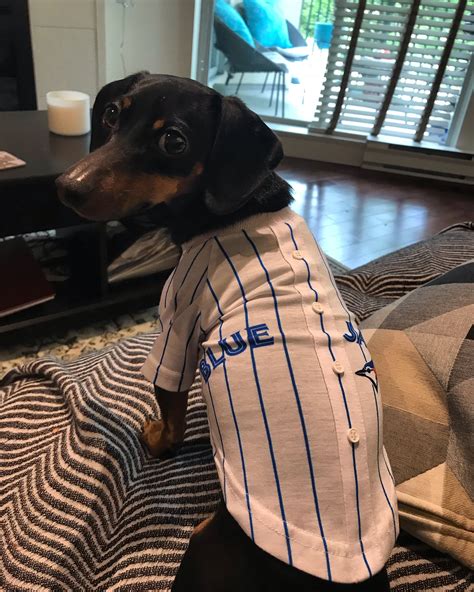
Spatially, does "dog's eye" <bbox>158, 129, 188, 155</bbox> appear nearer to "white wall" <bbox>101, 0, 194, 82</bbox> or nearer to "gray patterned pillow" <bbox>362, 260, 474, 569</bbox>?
"gray patterned pillow" <bbox>362, 260, 474, 569</bbox>

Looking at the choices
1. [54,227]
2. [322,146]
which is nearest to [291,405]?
[54,227]

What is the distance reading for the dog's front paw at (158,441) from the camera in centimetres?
112

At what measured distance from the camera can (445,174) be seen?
3.57 m

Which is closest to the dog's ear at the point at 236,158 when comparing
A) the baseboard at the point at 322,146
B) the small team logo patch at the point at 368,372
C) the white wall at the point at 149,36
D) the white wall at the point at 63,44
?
the small team logo patch at the point at 368,372

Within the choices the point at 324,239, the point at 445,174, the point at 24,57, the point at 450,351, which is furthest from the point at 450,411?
the point at 445,174

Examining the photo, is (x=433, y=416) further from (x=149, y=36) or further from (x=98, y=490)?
(x=149, y=36)

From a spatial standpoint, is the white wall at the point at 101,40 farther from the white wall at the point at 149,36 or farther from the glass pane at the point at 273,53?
the glass pane at the point at 273,53

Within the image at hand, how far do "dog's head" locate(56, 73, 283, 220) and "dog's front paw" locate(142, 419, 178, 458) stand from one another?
1.61ft

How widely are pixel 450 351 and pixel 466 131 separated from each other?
302cm

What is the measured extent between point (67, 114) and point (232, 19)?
2.21 m

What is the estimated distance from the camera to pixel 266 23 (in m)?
3.61

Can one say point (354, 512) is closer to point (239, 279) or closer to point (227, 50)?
point (239, 279)

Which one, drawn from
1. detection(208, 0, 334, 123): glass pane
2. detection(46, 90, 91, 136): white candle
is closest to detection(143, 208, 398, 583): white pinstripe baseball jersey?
detection(46, 90, 91, 136): white candle

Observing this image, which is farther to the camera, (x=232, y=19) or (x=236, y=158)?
(x=232, y=19)
